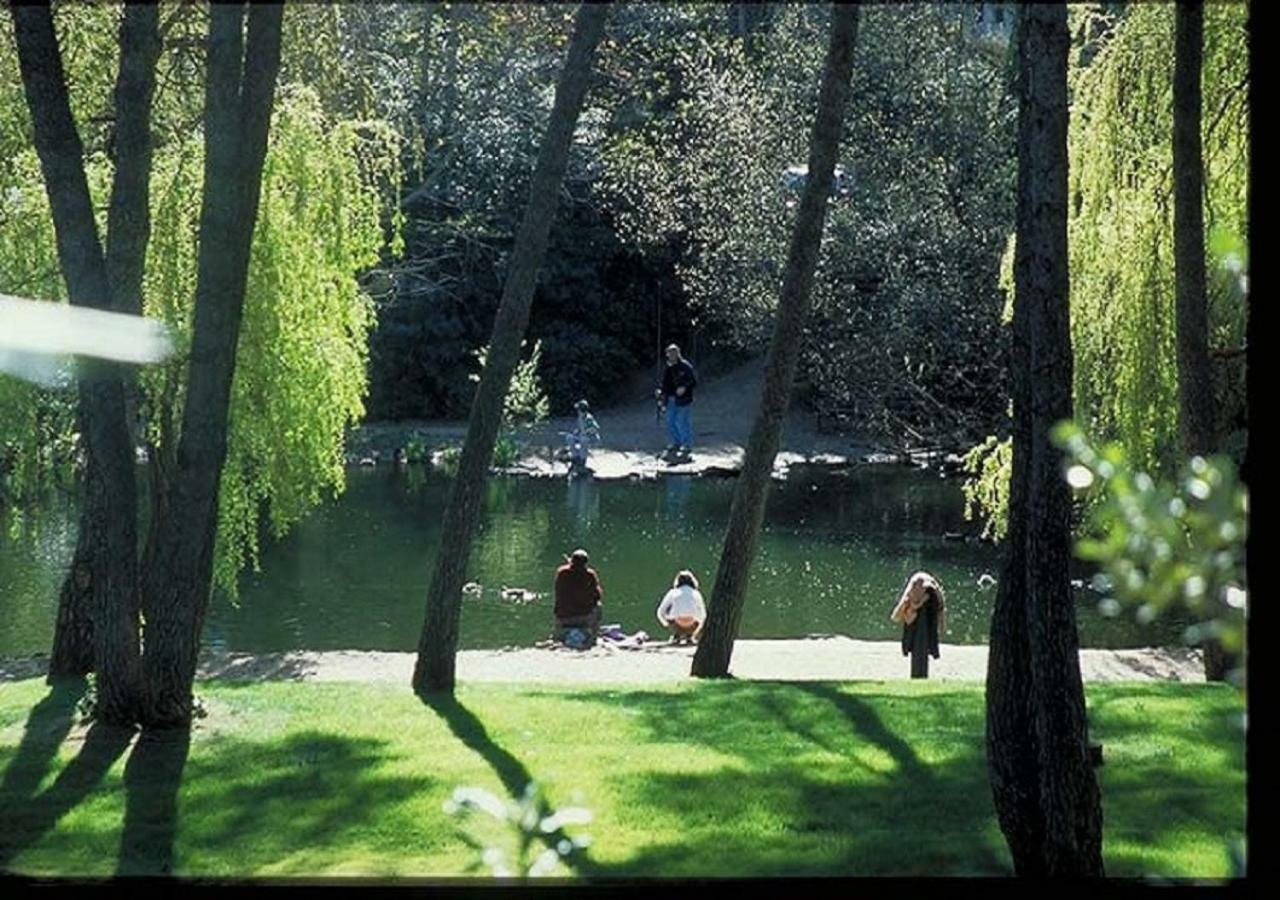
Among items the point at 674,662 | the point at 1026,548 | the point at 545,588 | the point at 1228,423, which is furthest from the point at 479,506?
the point at 1026,548

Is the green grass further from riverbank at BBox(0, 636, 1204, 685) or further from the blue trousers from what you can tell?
the blue trousers

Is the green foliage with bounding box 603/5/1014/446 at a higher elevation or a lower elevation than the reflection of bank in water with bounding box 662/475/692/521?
higher

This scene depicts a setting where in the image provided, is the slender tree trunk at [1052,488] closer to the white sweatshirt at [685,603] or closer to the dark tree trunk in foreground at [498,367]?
the dark tree trunk in foreground at [498,367]

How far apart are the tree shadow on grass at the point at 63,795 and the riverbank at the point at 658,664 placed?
1463mm

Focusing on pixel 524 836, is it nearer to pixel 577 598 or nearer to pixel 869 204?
pixel 577 598

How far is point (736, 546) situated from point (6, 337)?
12.7 ft

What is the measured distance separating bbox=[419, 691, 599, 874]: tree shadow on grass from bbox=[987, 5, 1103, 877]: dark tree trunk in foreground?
1.09 meters

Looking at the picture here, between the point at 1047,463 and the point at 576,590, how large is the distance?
15.7 ft

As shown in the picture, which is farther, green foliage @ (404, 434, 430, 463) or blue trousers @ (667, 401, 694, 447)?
green foliage @ (404, 434, 430, 463)

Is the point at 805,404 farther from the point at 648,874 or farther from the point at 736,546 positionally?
the point at 648,874

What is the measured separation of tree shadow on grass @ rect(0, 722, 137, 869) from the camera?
4.35 meters

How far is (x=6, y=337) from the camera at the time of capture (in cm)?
517

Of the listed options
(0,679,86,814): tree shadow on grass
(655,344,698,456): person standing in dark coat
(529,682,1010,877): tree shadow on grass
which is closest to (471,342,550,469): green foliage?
(655,344,698,456): person standing in dark coat

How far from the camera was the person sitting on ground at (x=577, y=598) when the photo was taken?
8375mm
